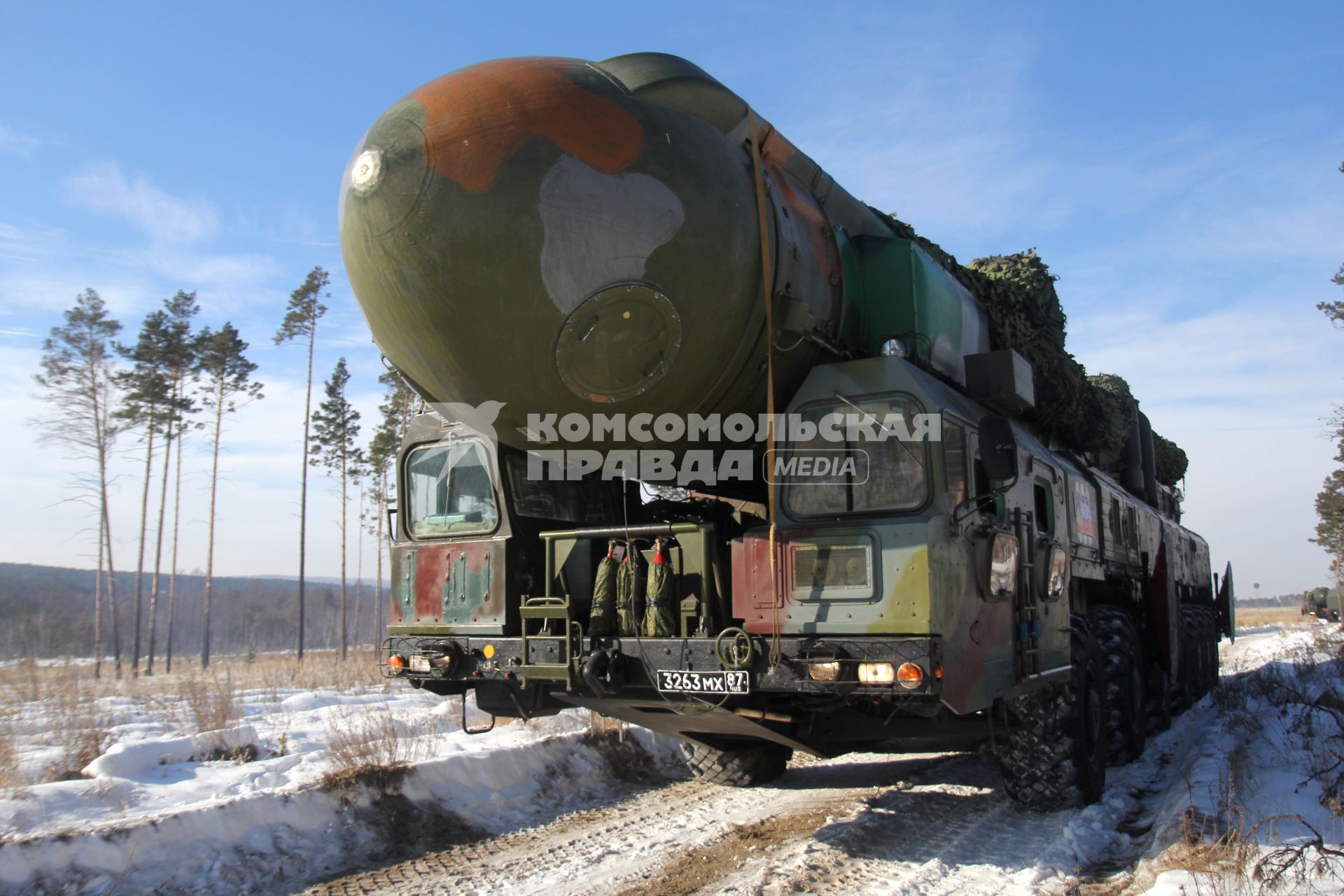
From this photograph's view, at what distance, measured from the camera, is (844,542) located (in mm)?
4473

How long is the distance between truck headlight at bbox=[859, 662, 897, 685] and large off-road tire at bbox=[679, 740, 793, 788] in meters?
2.60

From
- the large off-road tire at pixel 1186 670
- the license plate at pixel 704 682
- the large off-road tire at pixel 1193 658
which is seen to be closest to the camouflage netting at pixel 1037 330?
the license plate at pixel 704 682

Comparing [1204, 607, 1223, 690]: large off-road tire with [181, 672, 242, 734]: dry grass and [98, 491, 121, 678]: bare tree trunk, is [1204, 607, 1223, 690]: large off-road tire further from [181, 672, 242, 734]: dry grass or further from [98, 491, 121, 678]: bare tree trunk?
[98, 491, 121, 678]: bare tree trunk

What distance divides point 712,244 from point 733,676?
2.10 metres

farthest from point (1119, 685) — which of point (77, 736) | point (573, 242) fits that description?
point (77, 736)

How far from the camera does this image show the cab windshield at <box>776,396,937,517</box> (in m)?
4.54

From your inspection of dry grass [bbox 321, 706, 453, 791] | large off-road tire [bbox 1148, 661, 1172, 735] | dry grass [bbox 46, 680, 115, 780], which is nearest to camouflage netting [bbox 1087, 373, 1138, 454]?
large off-road tire [bbox 1148, 661, 1172, 735]

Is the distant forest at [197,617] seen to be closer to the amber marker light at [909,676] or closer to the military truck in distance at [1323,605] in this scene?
the military truck in distance at [1323,605]

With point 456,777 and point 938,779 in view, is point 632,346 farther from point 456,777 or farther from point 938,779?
point 938,779

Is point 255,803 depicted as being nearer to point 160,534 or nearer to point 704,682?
point 704,682

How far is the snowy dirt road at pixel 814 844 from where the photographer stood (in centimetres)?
455

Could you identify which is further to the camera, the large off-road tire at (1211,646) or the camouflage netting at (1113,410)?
the large off-road tire at (1211,646)

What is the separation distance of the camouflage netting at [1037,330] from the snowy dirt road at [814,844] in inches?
111

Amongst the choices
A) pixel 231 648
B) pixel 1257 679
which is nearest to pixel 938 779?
pixel 1257 679
